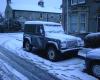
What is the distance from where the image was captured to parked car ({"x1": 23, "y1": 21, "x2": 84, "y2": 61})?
42.8 ft

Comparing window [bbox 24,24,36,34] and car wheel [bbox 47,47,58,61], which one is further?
window [bbox 24,24,36,34]

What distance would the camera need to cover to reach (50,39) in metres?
13.6

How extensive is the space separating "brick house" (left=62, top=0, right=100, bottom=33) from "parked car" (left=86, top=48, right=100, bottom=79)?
11.1 m

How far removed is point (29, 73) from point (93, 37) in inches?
318

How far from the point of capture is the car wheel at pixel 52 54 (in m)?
13.1

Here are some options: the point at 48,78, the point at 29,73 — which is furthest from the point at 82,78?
the point at 29,73

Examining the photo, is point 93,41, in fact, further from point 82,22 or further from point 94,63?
point 94,63

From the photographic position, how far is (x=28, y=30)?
16.2m

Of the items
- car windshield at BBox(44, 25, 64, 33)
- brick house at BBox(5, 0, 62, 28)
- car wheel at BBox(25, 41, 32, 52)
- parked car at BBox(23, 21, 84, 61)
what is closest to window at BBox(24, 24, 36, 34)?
parked car at BBox(23, 21, 84, 61)

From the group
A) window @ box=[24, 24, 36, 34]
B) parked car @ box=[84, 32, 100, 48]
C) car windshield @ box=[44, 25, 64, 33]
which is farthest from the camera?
parked car @ box=[84, 32, 100, 48]

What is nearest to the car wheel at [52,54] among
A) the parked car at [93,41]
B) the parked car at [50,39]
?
the parked car at [50,39]

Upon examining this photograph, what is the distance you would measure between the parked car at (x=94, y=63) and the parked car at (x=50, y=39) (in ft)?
10.9

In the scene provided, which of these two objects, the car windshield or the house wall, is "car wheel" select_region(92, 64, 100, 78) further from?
the house wall

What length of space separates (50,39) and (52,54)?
2.85ft
